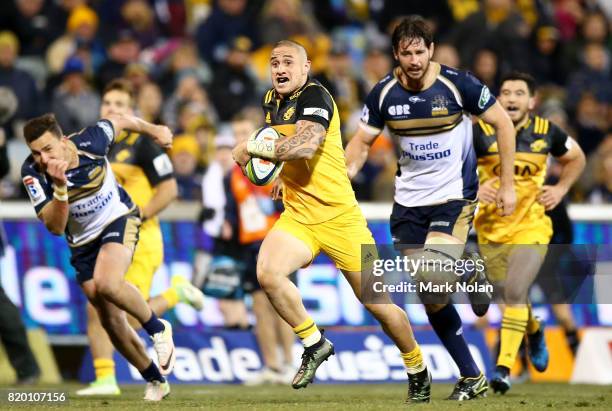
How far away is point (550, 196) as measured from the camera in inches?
445

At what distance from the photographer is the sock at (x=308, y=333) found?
8953mm

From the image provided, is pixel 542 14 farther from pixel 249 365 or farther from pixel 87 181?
pixel 87 181

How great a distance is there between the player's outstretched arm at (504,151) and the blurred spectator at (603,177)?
6.61m

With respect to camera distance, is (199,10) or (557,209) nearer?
(557,209)

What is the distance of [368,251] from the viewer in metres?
9.26

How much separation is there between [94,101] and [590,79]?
307 inches

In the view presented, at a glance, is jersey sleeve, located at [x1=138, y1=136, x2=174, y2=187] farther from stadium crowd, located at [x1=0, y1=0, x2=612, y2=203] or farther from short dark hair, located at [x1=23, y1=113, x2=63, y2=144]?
stadium crowd, located at [x1=0, y1=0, x2=612, y2=203]

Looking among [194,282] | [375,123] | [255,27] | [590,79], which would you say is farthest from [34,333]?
[590,79]

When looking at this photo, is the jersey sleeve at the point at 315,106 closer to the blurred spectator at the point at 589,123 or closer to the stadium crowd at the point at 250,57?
the stadium crowd at the point at 250,57

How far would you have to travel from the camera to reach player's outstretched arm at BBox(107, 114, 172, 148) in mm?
10664

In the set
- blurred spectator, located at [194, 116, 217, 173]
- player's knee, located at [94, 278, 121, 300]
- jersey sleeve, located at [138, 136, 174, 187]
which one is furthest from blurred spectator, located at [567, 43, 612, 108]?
player's knee, located at [94, 278, 121, 300]

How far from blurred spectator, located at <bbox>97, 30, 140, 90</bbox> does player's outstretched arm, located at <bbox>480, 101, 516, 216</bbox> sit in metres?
9.19

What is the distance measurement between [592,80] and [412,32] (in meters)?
10.9

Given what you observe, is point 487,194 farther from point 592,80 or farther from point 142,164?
point 592,80
